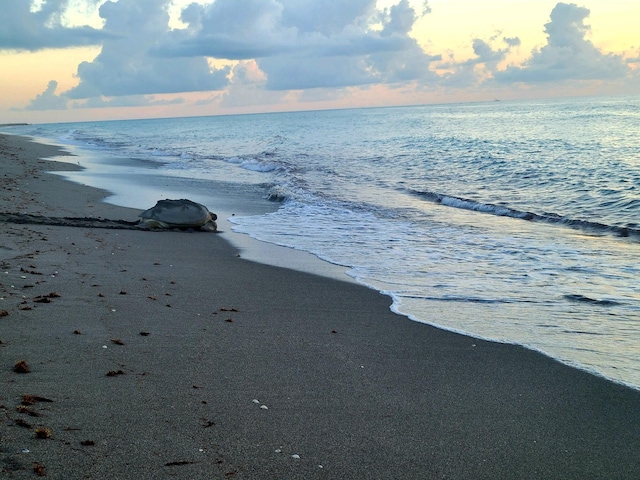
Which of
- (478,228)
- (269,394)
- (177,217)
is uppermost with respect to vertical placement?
(177,217)

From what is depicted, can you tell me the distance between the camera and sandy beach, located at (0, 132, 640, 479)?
298cm

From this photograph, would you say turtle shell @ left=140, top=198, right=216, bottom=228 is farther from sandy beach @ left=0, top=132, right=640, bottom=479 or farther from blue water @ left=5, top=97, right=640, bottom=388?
sandy beach @ left=0, top=132, right=640, bottom=479

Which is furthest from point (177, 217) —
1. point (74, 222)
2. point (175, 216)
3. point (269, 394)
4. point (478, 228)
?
point (269, 394)

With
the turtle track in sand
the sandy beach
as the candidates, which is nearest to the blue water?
the sandy beach

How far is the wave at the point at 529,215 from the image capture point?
1098 cm

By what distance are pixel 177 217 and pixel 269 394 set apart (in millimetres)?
7393

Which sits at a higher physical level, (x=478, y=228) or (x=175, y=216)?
(x=175, y=216)

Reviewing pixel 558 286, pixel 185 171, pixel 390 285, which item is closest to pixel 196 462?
pixel 390 285

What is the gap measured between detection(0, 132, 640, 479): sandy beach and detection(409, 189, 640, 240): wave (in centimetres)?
680

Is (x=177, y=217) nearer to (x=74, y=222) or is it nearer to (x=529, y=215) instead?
(x=74, y=222)

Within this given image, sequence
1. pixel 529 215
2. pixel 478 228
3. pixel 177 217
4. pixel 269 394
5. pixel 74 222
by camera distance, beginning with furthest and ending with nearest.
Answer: pixel 529 215 < pixel 478 228 < pixel 177 217 < pixel 74 222 < pixel 269 394

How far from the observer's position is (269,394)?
3.82 meters

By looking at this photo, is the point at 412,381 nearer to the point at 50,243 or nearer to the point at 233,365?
the point at 233,365

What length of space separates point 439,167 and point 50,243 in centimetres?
1862
